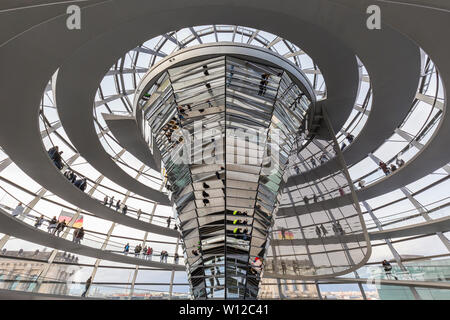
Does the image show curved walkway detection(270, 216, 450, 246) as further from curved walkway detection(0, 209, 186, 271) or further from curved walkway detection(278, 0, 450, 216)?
curved walkway detection(0, 209, 186, 271)

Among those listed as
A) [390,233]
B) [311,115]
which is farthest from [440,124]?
[390,233]

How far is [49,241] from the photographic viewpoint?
18000 millimetres

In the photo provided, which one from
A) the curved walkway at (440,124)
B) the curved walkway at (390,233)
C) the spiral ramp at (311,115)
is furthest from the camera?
the curved walkway at (390,233)

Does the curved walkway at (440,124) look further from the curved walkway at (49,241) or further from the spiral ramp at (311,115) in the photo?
the curved walkway at (49,241)

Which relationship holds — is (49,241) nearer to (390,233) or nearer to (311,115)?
(311,115)

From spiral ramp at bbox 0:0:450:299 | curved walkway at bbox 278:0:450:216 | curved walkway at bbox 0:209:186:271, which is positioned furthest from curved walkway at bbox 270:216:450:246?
curved walkway at bbox 0:209:186:271

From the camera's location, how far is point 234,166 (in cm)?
1071

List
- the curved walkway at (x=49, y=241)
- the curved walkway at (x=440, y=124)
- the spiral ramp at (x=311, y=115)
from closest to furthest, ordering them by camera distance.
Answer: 1. the curved walkway at (x=440, y=124)
2. the spiral ramp at (x=311, y=115)
3. the curved walkway at (x=49, y=241)

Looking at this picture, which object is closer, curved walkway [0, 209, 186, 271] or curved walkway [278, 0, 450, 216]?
curved walkway [278, 0, 450, 216]

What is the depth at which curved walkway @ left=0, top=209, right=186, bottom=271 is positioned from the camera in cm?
1495

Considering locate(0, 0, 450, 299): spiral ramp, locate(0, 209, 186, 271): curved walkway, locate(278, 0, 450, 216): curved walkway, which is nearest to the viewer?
locate(278, 0, 450, 216): curved walkway

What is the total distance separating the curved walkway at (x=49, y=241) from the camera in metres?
14.9

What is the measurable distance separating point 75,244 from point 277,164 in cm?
1599

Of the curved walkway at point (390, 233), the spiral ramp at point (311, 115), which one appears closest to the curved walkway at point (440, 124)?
the spiral ramp at point (311, 115)
